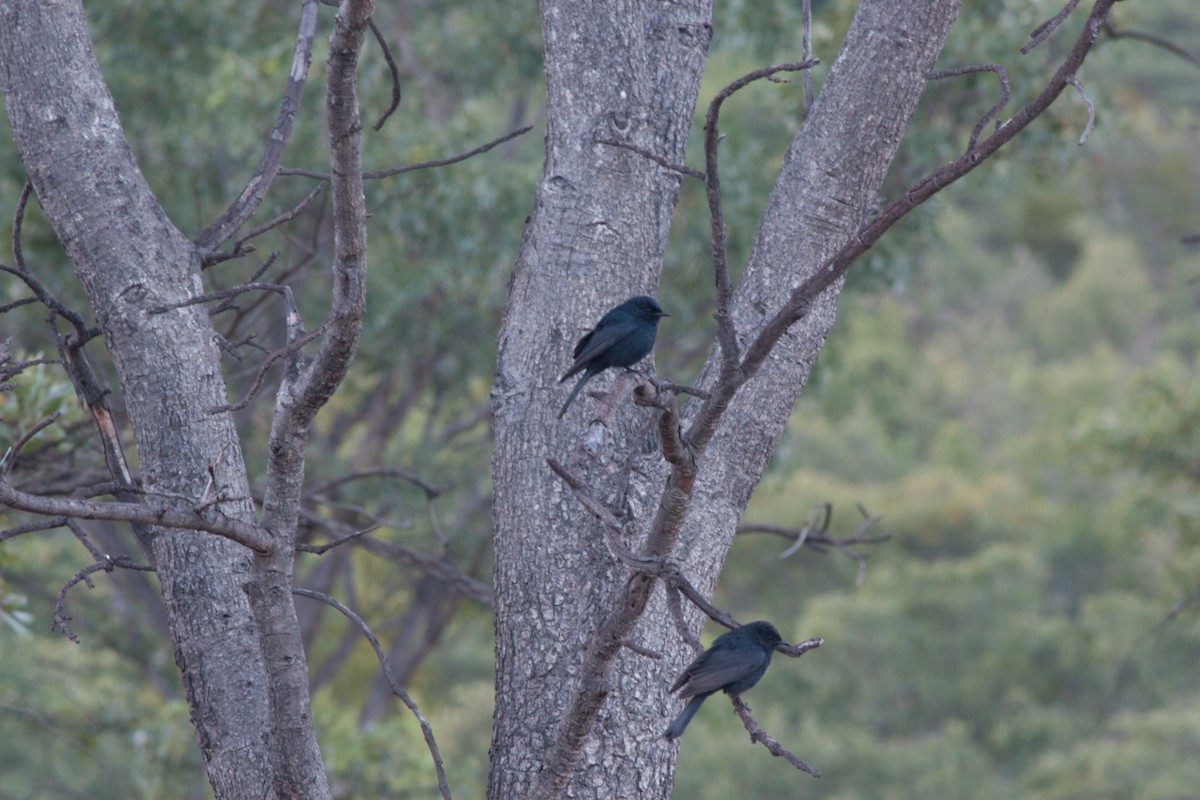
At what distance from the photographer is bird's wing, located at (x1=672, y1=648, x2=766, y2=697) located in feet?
11.5

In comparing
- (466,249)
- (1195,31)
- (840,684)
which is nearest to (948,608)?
(840,684)

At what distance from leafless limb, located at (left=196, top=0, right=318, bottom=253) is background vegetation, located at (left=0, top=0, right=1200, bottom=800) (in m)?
1.10

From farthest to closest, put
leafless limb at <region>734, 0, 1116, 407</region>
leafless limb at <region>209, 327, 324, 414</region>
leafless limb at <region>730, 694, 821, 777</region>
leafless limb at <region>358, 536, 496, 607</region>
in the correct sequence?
leafless limb at <region>358, 536, 496, 607</region>
leafless limb at <region>209, 327, 324, 414</region>
leafless limb at <region>730, 694, 821, 777</region>
leafless limb at <region>734, 0, 1116, 407</region>

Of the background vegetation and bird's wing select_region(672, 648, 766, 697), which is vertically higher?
the background vegetation

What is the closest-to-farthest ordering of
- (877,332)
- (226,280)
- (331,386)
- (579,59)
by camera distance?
1. (331,386)
2. (579,59)
3. (226,280)
4. (877,332)

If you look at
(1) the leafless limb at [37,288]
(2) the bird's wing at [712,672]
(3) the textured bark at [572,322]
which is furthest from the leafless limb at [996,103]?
(1) the leafless limb at [37,288]

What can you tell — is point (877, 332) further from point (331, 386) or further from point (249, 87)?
point (331, 386)

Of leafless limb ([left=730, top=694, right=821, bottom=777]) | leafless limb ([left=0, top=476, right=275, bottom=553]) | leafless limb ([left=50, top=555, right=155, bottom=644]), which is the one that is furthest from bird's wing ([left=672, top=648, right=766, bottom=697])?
leafless limb ([left=50, top=555, right=155, bottom=644])

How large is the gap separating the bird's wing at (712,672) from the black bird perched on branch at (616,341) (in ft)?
2.46

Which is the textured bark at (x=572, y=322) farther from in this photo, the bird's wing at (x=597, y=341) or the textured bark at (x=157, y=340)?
the textured bark at (x=157, y=340)

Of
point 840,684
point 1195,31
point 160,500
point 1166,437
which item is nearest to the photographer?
point 160,500

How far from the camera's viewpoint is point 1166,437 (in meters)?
10.1

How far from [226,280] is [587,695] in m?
7.11

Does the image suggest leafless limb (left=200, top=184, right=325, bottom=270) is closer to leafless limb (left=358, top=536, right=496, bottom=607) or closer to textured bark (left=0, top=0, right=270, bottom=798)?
textured bark (left=0, top=0, right=270, bottom=798)
